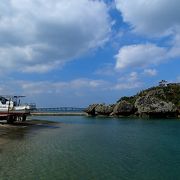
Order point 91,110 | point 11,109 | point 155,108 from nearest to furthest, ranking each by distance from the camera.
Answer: point 11,109, point 155,108, point 91,110

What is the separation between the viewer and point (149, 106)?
4215 inches

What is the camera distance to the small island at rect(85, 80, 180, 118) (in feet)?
349

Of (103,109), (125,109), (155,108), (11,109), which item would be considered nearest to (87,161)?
(11,109)

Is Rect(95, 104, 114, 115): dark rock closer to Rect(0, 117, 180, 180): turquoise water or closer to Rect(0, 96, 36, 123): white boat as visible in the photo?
Rect(0, 96, 36, 123): white boat

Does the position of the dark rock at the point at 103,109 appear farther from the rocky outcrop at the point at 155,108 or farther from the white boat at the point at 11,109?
the white boat at the point at 11,109

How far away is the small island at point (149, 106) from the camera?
10631 centimetres

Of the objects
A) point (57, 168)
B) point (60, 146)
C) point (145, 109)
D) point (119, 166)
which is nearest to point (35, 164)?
point (57, 168)

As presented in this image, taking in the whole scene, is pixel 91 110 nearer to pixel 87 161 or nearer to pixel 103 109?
pixel 103 109

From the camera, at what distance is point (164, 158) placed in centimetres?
2728

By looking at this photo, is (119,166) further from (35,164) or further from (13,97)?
(13,97)

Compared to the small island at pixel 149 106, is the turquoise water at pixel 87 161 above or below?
below

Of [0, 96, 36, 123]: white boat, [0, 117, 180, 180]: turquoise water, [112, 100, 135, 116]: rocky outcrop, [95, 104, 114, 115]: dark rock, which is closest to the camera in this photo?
[0, 117, 180, 180]: turquoise water

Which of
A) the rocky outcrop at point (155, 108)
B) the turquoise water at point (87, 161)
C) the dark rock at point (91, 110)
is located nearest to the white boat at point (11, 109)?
the turquoise water at point (87, 161)

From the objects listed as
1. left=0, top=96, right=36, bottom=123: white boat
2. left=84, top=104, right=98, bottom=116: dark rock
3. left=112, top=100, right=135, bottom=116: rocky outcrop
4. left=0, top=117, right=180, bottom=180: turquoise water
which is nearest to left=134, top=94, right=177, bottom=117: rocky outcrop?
left=112, top=100, right=135, bottom=116: rocky outcrop
